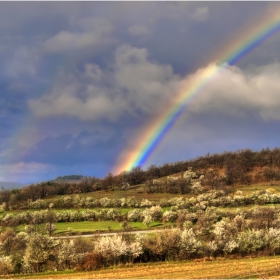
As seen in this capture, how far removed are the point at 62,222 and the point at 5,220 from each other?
14.4 metres

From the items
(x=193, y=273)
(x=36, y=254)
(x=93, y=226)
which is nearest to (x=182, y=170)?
(x=93, y=226)

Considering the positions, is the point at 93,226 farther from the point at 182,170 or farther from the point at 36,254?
the point at 182,170

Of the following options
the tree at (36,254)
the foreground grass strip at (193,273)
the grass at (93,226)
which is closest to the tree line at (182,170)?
the grass at (93,226)

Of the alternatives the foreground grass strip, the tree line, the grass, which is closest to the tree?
the foreground grass strip

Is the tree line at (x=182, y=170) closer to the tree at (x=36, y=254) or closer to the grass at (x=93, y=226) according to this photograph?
the grass at (x=93, y=226)

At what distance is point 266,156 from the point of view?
527 feet

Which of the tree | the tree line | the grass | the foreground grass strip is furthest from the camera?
the tree line

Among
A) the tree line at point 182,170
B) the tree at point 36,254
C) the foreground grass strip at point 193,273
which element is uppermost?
the tree line at point 182,170

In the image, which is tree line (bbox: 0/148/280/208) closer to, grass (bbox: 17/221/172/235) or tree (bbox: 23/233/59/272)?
grass (bbox: 17/221/172/235)

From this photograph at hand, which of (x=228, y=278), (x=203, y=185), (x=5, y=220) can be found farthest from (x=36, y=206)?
(x=228, y=278)

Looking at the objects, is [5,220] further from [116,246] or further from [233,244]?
[233,244]

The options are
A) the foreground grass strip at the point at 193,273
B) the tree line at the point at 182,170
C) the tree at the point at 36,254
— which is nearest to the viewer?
the foreground grass strip at the point at 193,273

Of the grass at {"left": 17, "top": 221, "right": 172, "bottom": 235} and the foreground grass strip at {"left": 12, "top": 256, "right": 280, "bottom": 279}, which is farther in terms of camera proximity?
the grass at {"left": 17, "top": 221, "right": 172, "bottom": 235}

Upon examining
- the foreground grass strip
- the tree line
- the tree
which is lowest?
the foreground grass strip
